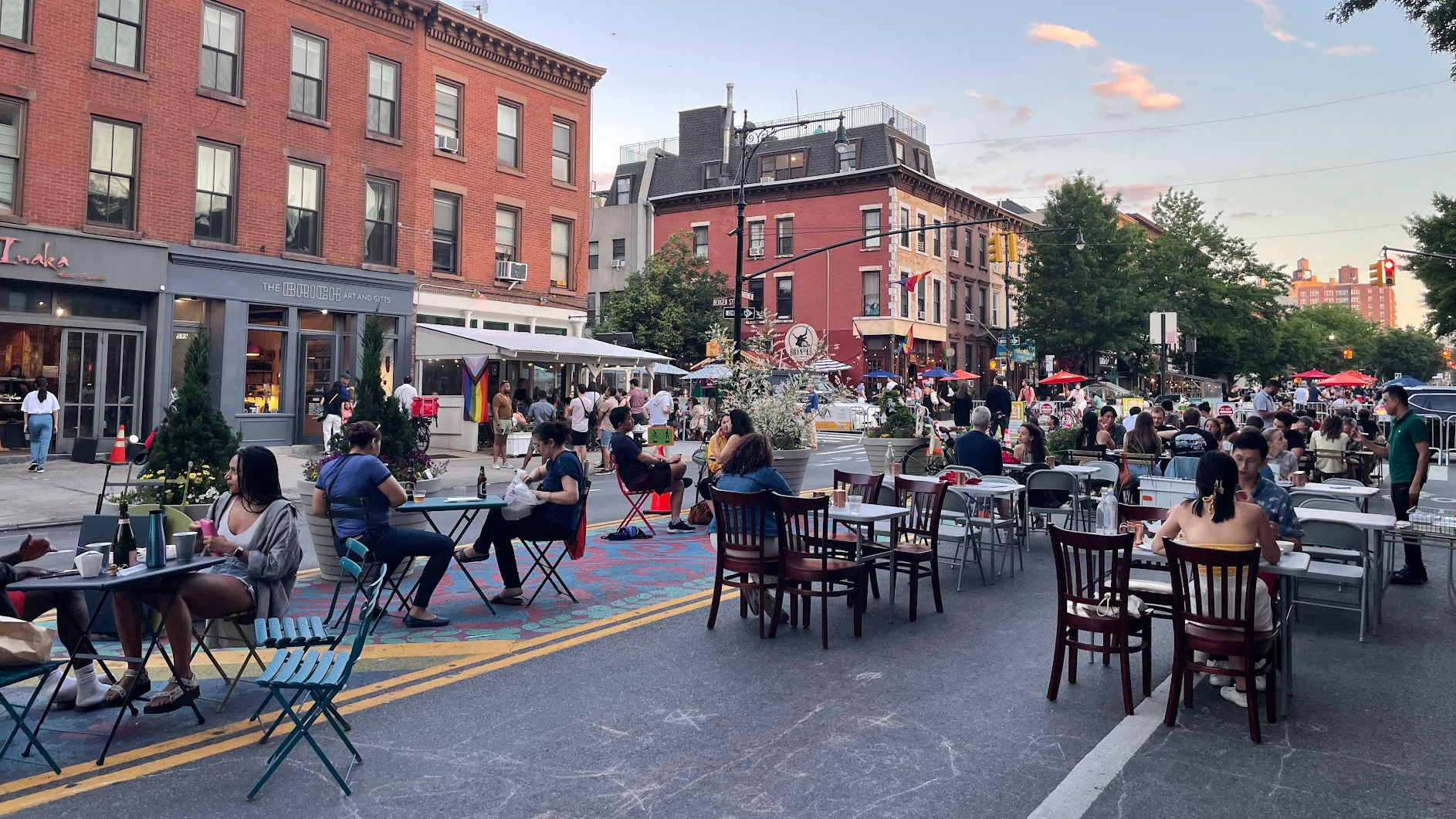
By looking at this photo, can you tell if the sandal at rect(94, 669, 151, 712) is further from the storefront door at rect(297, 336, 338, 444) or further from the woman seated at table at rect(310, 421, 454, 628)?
the storefront door at rect(297, 336, 338, 444)

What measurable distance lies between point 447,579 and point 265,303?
Result: 1578 cm

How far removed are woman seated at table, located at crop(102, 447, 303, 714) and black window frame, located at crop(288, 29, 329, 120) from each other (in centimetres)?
1945

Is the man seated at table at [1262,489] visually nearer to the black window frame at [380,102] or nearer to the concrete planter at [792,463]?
the concrete planter at [792,463]

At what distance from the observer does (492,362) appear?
25922mm

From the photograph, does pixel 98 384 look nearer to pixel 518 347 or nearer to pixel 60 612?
pixel 518 347

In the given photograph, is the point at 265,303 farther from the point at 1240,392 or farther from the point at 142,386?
the point at 1240,392

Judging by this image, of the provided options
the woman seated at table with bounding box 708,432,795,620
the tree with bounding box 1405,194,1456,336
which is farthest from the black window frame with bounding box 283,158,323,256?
the tree with bounding box 1405,194,1456,336

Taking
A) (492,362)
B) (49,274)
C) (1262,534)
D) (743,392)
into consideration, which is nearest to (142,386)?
(49,274)

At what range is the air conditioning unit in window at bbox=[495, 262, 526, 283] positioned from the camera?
2717cm

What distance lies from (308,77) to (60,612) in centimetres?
2076

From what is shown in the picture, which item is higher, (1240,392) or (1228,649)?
(1240,392)

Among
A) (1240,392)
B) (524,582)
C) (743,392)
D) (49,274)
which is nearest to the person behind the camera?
(524,582)

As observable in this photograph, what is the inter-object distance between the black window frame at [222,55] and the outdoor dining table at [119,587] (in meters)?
19.2

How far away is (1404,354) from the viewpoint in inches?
5054
